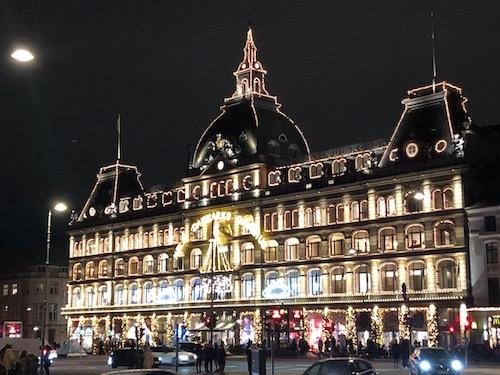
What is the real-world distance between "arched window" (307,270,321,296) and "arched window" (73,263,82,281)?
4148cm

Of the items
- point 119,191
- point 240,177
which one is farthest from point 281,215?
point 119,191

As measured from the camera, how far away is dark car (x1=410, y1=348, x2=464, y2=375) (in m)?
35.0

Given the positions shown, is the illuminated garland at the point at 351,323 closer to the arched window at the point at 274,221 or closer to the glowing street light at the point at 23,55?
the arched window at the point at 274,221

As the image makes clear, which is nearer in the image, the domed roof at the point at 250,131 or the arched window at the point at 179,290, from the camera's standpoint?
the domed roof at the point at 250,131

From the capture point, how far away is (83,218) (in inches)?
4375

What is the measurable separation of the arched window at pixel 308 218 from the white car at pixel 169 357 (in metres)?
26.1

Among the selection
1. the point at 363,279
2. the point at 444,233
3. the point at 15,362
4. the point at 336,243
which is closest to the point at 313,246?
the point at 336,243

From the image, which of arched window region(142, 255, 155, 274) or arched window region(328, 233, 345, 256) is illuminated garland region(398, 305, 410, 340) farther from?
arched window region(142, 255, 155, 274)

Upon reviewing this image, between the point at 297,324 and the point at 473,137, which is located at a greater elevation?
the point at 473,137

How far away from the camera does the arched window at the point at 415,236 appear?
71.7 m

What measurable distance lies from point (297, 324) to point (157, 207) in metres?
27.4

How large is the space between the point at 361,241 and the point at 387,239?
3132 millimetres

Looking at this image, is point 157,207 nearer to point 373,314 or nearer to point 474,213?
point 373,314

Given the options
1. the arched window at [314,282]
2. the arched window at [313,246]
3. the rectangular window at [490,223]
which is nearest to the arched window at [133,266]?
the arched window at [313,246]
